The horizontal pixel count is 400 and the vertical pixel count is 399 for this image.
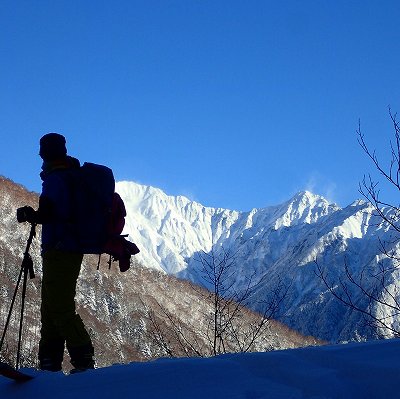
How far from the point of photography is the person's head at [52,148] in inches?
199

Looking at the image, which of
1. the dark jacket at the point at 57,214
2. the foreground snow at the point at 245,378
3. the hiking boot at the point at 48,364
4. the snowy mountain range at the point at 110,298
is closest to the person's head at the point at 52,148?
the dark jacket at the point at 57,214

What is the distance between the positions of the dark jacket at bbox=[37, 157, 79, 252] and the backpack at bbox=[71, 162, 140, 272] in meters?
0.06

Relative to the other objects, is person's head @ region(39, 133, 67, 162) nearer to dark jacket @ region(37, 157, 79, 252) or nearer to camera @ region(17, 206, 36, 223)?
dark jacket @ region(37, 157, 79, 252)

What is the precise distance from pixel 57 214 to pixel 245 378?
2.32 meters

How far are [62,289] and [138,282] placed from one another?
89374 millimetres

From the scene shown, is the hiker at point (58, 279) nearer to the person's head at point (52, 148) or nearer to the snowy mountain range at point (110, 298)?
the person's head at point (52, 148)

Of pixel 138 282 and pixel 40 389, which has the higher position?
pixel 138 282

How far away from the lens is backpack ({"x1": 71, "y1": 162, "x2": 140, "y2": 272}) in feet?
16.0

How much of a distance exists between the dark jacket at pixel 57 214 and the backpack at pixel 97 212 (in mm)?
58

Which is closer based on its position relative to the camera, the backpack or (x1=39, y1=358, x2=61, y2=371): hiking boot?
(x1=39, y1=358, x2=61, y2=371): hiking boot

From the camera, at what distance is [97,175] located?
16.5ft

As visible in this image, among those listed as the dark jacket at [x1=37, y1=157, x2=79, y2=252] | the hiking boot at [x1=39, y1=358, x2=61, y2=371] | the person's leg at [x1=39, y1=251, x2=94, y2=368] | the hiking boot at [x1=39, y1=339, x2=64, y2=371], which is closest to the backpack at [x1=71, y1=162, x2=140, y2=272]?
the dark jacket at [x1=37, y1=157, x2=79, y2=252]

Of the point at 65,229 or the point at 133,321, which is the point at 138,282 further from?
the point at 65,229

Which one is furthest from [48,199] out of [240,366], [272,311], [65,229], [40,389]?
[272,311]
